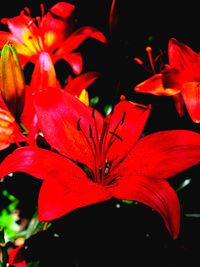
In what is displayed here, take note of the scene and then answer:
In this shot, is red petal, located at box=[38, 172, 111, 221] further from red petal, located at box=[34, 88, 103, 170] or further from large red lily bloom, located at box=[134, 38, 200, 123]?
large red lily bloom, located at box=[134, 38, 200, 123]

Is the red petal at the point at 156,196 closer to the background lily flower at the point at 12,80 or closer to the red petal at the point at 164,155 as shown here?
the red petal at the point at 164,155

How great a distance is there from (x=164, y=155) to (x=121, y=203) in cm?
30

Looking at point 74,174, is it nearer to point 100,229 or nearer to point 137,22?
point 100,229

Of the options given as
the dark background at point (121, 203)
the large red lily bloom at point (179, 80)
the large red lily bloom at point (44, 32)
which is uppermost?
the large red lily bloom at point (44, 32)

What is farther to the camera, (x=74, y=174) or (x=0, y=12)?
(x=0, y=12)

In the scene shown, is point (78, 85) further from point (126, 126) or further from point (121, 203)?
point (121, 203)

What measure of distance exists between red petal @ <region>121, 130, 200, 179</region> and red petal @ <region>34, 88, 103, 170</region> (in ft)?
0.26

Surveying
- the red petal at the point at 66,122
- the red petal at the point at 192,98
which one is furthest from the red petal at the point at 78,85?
the red petal at the point at 192,98

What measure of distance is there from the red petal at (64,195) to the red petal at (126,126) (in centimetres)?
12

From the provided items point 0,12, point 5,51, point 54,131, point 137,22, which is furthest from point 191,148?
point 0,12

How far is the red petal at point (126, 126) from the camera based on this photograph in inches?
30.5

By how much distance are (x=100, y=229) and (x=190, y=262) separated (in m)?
0.27

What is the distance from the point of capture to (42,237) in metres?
0.91

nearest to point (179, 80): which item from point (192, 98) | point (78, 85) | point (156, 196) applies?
point (192, 98)
